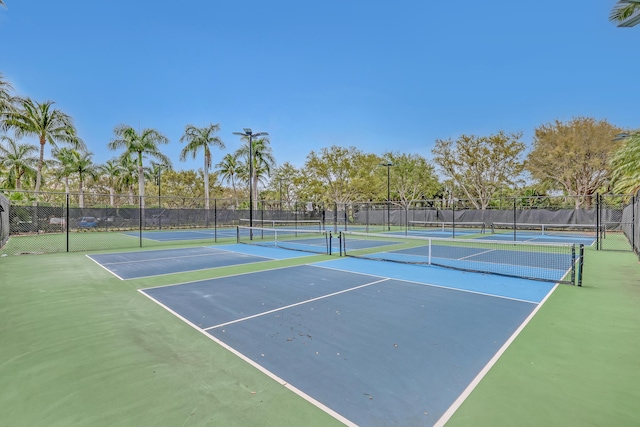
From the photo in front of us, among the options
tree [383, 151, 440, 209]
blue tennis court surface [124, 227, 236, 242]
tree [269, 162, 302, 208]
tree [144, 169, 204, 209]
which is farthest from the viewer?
tree [144, 169, 204, 209]

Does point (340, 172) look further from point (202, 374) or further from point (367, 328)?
point (202, 374)

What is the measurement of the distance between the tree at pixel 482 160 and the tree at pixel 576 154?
2.07 meters

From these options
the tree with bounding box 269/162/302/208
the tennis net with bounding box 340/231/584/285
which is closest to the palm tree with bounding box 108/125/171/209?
the tree with bounding box 269/162/302/208

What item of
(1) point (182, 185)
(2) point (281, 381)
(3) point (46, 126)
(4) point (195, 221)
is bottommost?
(2) point (281, 381)

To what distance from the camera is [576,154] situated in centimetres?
2853

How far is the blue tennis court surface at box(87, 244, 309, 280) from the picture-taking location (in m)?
8.80

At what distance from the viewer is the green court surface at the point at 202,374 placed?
8.02 ft

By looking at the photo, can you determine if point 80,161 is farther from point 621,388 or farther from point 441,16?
point 621,388

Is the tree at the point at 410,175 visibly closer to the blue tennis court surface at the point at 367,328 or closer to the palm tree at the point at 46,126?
the palm tree at the point at 46,126

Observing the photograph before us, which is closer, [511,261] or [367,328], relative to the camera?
[367,328]

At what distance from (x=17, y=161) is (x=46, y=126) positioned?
8742 mm

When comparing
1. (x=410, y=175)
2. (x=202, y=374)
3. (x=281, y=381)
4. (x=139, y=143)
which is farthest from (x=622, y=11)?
(x=139, y=143)

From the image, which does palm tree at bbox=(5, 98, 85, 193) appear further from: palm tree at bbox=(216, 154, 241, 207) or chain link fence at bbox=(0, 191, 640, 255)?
palm tree at bbox=(216, 154, 241, 207)

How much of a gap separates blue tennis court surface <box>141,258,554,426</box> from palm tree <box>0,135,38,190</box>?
1389 inches
